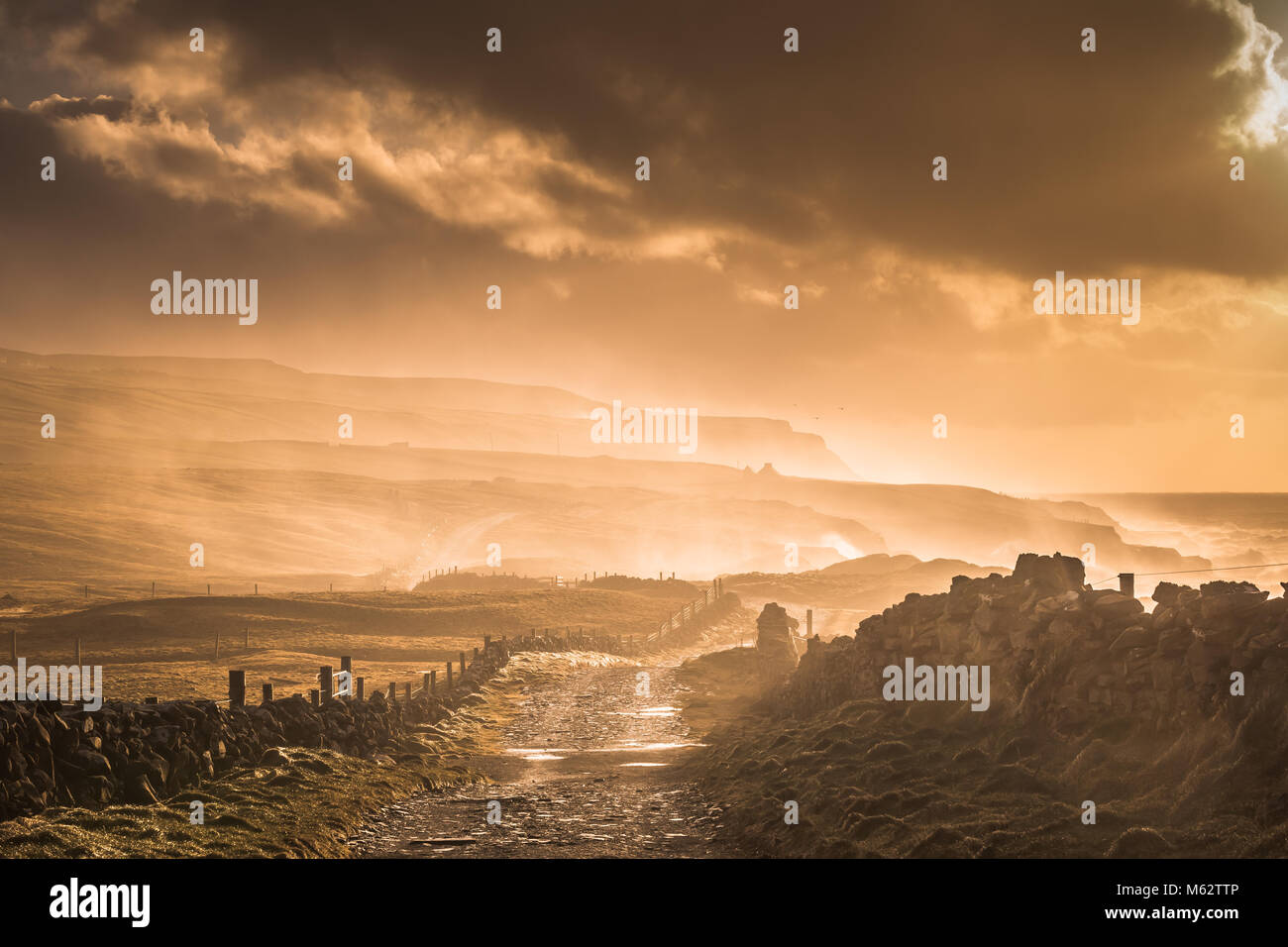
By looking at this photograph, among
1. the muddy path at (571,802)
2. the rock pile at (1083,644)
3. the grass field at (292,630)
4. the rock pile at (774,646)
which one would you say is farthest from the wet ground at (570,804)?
the grass field at (292,630)

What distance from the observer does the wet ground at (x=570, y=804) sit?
1744cm

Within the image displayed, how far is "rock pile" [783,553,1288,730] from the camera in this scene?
15.5 m

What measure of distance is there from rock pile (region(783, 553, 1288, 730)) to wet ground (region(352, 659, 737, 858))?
6.63 meters

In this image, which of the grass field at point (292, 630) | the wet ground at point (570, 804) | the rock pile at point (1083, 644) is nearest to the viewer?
the rock pile at point (1083, 644)

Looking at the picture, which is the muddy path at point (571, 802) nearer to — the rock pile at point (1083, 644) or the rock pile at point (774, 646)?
the rock pile at point (1083, 644)

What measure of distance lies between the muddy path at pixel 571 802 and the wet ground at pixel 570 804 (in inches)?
0.9

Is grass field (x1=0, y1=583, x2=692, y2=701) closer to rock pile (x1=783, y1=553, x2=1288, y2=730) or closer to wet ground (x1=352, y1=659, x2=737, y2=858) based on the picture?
wet ground (x1=352, y1=659, x2=737, y2=858)

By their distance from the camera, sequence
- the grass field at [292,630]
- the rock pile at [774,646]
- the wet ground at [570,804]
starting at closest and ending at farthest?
the wet ground at [570,804], the rock pile at [774,646], the grass field at [292,630]

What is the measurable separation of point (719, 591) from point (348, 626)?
3253 cm

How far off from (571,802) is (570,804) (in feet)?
0.78
